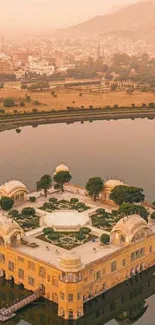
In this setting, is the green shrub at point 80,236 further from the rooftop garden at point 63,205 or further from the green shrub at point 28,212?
the green shrub at point 28,212

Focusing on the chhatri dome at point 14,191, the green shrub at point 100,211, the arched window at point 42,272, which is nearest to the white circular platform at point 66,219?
the green shrub at point 100,211

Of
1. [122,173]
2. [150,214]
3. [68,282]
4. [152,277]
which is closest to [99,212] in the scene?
[150,214]

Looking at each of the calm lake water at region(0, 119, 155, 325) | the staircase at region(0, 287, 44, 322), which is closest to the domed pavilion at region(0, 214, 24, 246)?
the calm lake water at region(0, 119, 155, 325)

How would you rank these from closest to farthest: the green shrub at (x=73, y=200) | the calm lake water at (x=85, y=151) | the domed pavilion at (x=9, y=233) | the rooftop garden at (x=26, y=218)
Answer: the domed pavilion at (x=9, y=233), the rooftop garden at (x=26, y=218), the green shrub at (x=73, y=200), the calm lake water at (x=85, y=151)

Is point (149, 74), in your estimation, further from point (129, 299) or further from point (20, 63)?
point (129, 299)

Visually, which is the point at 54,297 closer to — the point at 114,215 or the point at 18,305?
the point at 18,305

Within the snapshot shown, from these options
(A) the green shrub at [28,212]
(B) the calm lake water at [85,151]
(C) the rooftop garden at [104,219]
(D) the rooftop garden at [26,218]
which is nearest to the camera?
(D) the rooftop garden at [26,218]

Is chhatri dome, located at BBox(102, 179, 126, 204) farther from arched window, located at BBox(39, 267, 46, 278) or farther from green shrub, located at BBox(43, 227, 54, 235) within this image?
arched window, located at BBox(39, 267, 46, 278)
